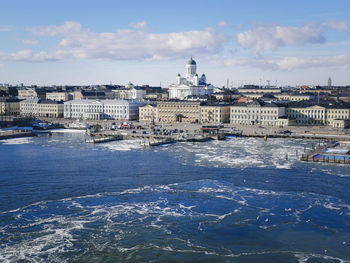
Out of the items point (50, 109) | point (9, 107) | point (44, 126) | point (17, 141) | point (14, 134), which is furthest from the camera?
point (9, 107)

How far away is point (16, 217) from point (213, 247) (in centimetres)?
934

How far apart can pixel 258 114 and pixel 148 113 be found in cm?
1867

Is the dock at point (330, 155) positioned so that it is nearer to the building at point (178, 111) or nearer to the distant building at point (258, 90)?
the building at point (178, 111)

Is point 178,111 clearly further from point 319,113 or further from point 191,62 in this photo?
point 191,62

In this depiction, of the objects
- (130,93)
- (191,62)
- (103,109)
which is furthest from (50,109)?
(191,62)

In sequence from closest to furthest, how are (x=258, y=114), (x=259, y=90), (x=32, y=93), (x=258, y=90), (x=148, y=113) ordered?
1. (x=258, y=114)
2. (x=148, y=113)
3. (x=32, y=93)
4. (x=259, y=90)
5. (x=258, y=90)

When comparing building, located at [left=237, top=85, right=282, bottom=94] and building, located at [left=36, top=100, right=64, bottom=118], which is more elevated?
building, located at [left=237, top=85, right=282, bottom=94]

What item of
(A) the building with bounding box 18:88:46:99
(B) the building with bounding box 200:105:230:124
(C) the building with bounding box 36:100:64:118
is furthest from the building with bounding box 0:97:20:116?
(B) the building with bounding box 200:105:230:124

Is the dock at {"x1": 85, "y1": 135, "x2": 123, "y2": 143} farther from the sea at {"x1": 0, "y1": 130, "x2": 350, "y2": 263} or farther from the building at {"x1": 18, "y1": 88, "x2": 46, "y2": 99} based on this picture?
the building at {"x1": 18, "y1": 88, "x2": 46, "y2": 99}

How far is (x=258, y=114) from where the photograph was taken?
6800cm

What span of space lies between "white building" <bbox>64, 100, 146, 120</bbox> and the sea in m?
39.6

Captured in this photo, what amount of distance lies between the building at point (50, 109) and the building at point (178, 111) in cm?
2047

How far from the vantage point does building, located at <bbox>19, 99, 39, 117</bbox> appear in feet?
282

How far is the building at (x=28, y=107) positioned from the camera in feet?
282
